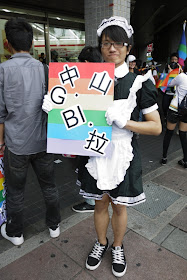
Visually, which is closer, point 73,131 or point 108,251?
point 73,131

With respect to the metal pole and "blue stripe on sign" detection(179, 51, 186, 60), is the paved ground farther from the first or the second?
the metal pole

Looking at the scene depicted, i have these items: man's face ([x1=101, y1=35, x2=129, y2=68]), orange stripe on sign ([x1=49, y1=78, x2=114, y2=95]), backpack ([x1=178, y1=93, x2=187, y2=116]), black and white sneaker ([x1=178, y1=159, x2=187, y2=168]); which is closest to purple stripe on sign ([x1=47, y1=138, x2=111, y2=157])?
orange stripe on sign ([x1=49, y1=78, x2=114, y2=95])

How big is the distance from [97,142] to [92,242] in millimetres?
1218

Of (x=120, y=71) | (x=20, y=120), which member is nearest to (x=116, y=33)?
(x=120, y=71)

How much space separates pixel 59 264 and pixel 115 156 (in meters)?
1.14

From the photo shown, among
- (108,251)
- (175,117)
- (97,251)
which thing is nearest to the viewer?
(97,251)

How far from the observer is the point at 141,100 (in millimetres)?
1590

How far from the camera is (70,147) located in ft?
5.43

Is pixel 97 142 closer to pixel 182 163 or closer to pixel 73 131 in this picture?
pixel 73 131

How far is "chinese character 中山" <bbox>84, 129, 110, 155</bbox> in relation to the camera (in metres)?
1.58

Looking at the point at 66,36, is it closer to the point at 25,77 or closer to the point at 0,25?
the point at 0,25

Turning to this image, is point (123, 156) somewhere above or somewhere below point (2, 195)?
above

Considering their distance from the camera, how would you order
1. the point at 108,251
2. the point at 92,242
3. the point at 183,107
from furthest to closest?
the point at 183,107 < the point at 92,242 < the point at 108,251

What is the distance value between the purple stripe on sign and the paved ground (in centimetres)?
108
